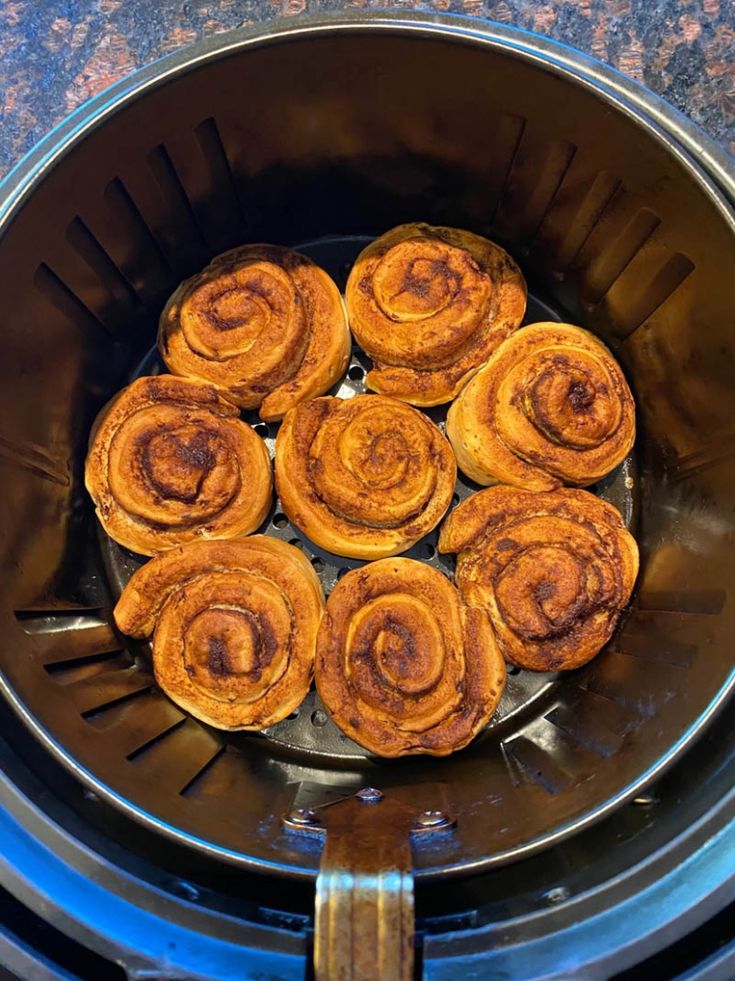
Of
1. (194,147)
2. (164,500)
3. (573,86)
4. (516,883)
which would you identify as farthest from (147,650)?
(573,86)

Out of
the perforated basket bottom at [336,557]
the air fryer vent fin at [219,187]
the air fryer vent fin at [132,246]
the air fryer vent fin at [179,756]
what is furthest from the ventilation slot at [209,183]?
the air fryer vent fin at [179,756]

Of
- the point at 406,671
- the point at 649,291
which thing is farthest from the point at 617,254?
the point at 406,671

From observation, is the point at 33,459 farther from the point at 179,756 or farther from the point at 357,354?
the point at 357,354

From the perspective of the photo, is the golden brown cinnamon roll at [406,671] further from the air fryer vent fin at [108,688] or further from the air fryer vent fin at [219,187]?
the air fryer vent fin at [219,187]

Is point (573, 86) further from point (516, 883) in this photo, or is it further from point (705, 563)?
point (516, 883)

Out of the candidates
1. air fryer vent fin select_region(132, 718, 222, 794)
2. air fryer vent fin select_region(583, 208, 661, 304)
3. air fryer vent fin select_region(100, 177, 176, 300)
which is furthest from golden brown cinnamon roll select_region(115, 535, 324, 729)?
air fryer vent fin select_region(583, 208, 661, 304)

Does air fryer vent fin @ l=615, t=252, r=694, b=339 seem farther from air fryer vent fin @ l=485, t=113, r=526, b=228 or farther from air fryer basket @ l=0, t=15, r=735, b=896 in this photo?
air fryer vent fin @ l=485, t=113, r=526, b=228

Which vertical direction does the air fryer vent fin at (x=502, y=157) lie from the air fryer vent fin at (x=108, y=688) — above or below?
above
